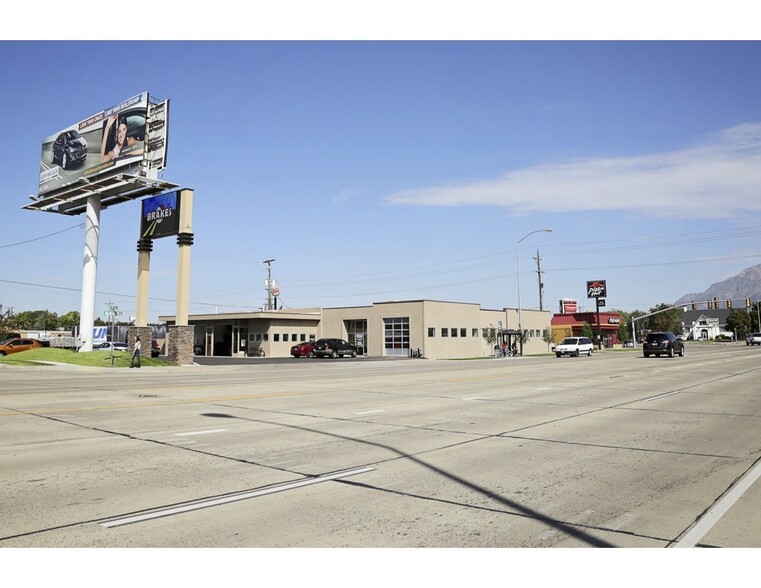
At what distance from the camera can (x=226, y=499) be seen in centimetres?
616

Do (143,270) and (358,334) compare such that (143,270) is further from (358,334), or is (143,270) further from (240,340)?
(358,334)

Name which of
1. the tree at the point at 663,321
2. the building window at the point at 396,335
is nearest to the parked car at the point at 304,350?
the building window at the point at 396,335

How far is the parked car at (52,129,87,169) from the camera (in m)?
44.4

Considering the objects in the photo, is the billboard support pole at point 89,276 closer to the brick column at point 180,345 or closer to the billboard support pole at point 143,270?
the billboard support pole at point 143,270

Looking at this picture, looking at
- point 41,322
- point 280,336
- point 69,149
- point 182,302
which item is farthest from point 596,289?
point 41,322

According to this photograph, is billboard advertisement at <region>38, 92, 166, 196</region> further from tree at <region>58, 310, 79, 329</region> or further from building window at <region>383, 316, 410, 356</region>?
tree at <region>58, 310, 79, 329</region>

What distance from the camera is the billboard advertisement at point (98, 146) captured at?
40656mm

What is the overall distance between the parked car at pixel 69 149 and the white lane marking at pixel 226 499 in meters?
43.9

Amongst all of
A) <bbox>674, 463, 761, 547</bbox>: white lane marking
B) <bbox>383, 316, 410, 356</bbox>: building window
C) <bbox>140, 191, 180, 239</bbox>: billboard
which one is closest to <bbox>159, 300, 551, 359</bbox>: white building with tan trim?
<bbox>383, 316, 410, 356</bbox>: building window

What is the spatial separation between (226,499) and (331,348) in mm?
47436

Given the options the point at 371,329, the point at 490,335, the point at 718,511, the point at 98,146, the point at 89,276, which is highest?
the point at 98,146

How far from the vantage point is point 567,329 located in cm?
9069

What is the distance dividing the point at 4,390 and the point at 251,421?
10961 mm
